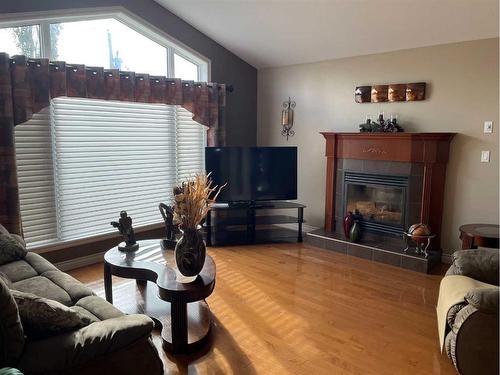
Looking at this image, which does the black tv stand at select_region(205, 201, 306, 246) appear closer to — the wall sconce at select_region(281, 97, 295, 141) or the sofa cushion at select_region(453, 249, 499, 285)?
the wall sconce at select_region(281, 97, 295, 141)

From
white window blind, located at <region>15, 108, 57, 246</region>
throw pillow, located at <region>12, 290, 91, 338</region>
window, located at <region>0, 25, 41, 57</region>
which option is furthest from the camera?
white window blind, located at <region>15, 108, 57, 246</region>

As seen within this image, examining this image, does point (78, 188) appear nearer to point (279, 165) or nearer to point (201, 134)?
point (201, 134)

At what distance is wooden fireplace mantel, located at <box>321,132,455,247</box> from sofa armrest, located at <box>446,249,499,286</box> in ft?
5.00

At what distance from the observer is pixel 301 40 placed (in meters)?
4.69

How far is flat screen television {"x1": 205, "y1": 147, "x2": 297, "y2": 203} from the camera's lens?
4801 mm

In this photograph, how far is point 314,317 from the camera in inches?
119

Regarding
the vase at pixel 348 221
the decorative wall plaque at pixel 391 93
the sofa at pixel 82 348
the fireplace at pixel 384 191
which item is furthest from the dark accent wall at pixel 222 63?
the sofa at pixel 82 348

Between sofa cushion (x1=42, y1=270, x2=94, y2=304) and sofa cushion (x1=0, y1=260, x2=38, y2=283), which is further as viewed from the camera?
sofa cushion (x1=0, y1=260, x2=38, y2=283)

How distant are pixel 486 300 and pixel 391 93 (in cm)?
290

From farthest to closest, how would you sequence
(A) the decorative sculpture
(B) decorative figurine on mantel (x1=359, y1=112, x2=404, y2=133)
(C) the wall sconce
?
(C) the wall sconce → (B) decorative figurine on mantel (x1=359, y1=112, x2=404, y2=133) → (A) the decorative sculpture

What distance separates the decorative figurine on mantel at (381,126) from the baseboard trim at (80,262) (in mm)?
3362

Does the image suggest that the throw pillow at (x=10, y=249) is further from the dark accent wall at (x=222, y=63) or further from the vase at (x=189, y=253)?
the dark accent wall at (x=222, y=63)

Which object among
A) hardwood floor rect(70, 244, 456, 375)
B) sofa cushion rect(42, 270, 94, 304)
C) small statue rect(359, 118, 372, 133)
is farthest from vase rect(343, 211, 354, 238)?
sofa cushion rect(42, 270, 94, 304)

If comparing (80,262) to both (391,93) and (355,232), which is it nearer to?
A: (355,232)
